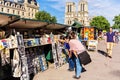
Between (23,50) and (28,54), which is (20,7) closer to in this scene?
(28,54)

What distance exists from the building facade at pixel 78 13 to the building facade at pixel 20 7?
41812 millimetres

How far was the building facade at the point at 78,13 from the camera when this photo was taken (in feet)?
481

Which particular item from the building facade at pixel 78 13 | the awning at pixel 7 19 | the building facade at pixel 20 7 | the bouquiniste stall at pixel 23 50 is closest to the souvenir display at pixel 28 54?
the bouquiniste stall at pixel 23 50

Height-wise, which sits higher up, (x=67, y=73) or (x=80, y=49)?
(x=80, y=49)

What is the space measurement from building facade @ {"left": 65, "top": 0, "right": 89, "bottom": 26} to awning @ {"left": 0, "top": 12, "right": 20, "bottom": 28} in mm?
138556

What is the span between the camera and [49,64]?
1166 cm

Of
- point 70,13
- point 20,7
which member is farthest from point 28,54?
point 70,13

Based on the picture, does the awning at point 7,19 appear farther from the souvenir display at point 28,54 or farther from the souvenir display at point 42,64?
the souvenir display at point 42,64

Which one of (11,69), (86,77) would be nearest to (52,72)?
(86,77)

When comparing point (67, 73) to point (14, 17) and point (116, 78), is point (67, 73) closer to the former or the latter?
point (116, 78)

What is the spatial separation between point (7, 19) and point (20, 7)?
93.3m

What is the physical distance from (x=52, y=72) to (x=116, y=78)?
2.49m

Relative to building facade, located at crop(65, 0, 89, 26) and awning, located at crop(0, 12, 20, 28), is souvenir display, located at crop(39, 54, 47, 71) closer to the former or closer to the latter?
awning, located at crop(0, 12, 20, 28)

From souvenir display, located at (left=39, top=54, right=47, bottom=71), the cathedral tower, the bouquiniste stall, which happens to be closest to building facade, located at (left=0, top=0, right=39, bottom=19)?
the cathedral tower
